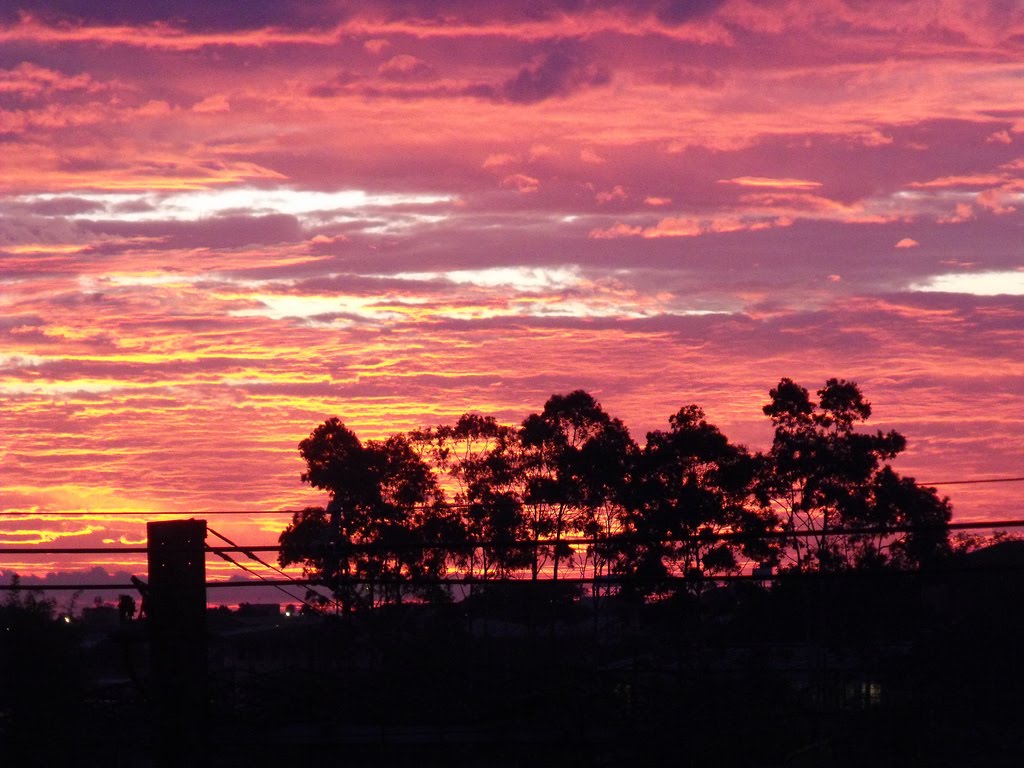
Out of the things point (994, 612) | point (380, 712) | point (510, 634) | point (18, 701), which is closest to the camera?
point (380, 712)

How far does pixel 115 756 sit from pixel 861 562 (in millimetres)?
28108

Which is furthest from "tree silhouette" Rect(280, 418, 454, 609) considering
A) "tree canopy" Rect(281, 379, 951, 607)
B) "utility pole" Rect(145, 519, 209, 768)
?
"utility pole" Rect(145, 519, 209, 768)

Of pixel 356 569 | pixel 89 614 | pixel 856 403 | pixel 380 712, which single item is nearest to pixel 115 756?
pixel 380 712

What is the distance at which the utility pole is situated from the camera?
45.0 feet

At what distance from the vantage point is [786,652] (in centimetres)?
5153

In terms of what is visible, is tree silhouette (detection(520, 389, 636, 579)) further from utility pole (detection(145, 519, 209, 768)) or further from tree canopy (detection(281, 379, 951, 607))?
utility pole (detection(145, 519, 209, 768))

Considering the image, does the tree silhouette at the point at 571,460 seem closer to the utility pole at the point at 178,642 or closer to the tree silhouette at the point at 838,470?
the tree silhouette at the point at 838,470

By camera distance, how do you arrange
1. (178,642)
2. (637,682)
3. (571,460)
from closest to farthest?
(178,642) < (637,682) < (571,460)

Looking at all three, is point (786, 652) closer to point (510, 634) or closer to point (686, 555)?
point (686, 555)

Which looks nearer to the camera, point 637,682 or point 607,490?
point 637,682

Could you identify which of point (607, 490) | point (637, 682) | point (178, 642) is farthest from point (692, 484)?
point (178, 642)

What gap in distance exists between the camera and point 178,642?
13781mm

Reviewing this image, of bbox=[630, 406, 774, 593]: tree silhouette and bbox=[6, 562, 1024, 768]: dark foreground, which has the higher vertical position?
bbox=[630, 406, 774, 593]: tree silhouette

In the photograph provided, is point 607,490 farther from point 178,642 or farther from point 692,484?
point 178,642
